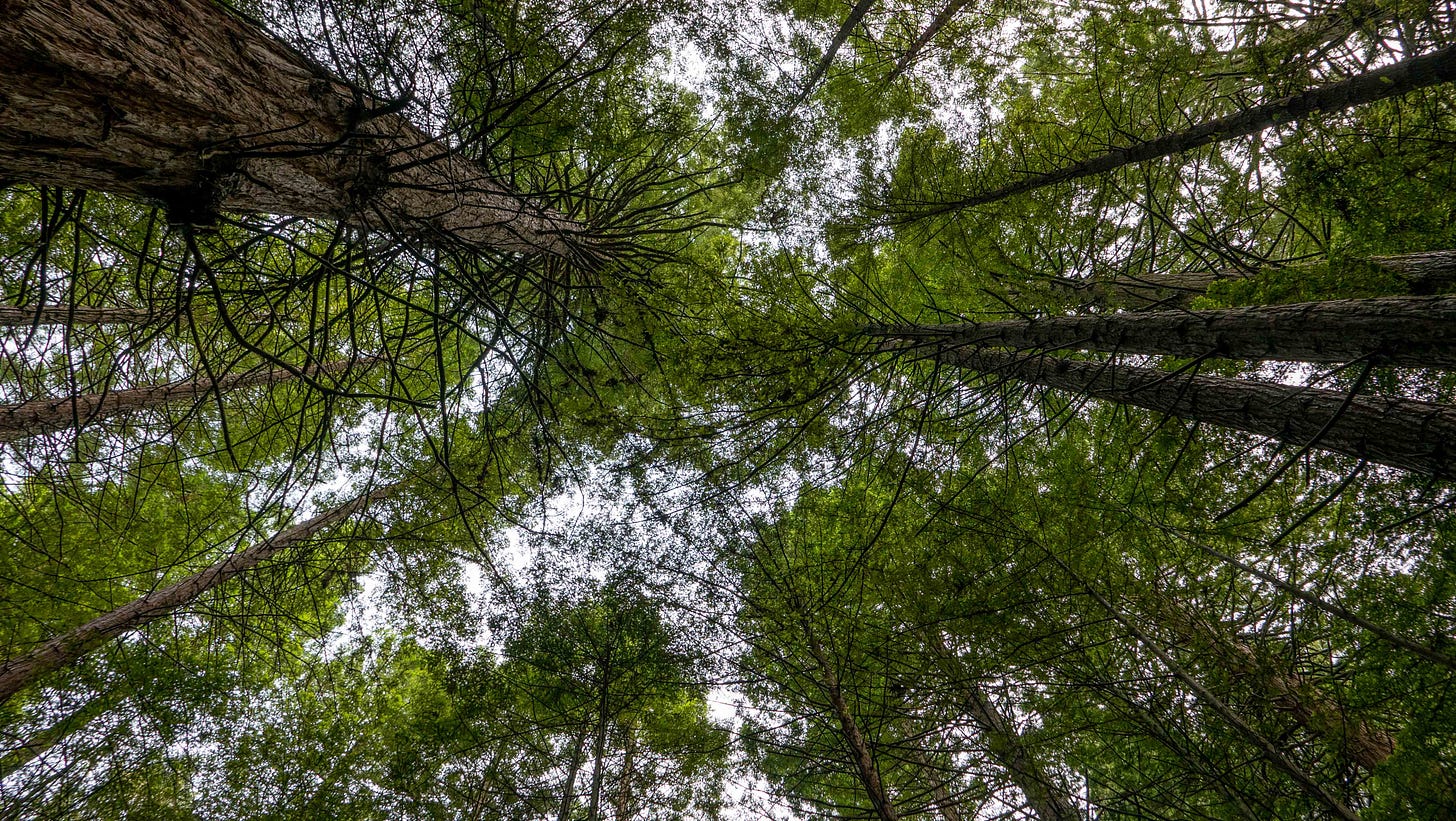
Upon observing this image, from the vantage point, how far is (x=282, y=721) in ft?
15.2

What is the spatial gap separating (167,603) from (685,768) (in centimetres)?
444

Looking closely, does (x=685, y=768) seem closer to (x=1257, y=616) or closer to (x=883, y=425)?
(x=883, y=425)

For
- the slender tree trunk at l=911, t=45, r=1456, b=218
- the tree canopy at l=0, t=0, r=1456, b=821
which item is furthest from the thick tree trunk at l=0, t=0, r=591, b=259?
the slender tree trunk at l=911, t=45, r=1456, b=218

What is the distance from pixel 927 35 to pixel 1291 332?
4567 millimetres

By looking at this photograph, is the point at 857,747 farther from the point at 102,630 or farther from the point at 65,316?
the point at 65,316

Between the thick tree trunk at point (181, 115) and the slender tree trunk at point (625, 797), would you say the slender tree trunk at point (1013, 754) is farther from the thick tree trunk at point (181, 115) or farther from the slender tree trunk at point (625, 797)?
the thick tree trunk at point (181, 115)

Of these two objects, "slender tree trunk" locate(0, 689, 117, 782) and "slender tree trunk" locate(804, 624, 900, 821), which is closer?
"slender tree trunk" locate(804, 624, 900, 821)

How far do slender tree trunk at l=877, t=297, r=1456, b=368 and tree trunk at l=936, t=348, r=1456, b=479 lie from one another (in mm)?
197

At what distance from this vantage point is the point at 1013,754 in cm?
301

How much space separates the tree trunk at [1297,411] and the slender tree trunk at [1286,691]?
145 centimetres

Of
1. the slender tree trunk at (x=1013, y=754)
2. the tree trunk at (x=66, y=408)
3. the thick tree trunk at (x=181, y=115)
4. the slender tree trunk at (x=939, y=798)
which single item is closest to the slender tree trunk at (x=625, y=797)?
the slender tree trunk at (x=939, y=798)

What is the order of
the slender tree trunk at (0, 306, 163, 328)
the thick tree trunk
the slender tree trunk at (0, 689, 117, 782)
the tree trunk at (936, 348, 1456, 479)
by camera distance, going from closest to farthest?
the thick tree trunk → the tree trunk at (936, 348, 1456, 479) → the slender tree trunk at (0, 306, 163, 328) → the slender tree trunk at (0, 689, 117, 782)

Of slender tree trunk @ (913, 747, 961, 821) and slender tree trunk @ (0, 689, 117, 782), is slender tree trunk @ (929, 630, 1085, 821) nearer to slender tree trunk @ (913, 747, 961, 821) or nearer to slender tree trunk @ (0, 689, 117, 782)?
slender tree trunk @ (913, 747, 961, 821)

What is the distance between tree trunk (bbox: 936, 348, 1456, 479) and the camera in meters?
1.93
